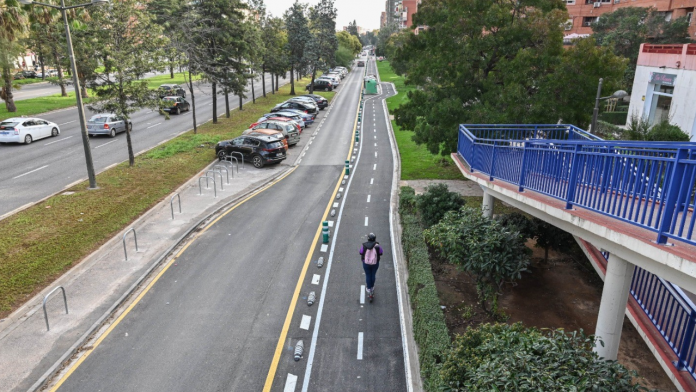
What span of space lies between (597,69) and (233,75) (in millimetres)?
23720

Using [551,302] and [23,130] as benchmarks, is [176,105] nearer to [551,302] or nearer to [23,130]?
[23,130]

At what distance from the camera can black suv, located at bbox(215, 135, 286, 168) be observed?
23.8 m

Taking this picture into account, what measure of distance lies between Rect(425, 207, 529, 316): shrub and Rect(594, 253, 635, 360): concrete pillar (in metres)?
2.06

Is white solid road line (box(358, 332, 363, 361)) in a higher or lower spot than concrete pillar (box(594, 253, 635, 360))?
lower

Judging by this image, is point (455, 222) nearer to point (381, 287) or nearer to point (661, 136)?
point (381, 287)

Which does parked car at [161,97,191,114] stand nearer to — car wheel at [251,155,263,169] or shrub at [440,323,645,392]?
car wheel at [251,155,263,169]

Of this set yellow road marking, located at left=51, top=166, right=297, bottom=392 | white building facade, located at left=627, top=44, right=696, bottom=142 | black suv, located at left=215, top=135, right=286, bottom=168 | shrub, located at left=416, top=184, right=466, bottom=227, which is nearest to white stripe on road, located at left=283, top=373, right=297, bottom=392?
yellow road marking, located at left=51, top=166, right=297, bottom=392

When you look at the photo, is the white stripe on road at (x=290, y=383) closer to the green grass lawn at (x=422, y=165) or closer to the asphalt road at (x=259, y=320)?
the asphalt road at (x=259, y=320)

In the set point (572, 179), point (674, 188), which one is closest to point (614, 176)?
point (572, 179)

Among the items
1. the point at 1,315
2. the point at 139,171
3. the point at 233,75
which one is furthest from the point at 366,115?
the point at 1,315

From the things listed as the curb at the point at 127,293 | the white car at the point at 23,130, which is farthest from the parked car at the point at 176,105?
the curb at the point at 127,293

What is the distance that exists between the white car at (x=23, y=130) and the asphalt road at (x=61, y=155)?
1.21 ft

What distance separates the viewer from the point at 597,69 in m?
16.0

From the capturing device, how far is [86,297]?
1090 centimetres
